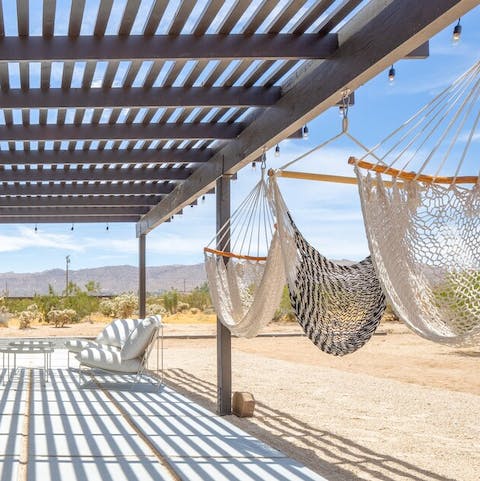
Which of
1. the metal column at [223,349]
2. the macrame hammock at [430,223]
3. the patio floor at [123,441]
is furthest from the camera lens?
the metal column at [223,349]

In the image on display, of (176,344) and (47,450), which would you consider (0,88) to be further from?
(176,344)

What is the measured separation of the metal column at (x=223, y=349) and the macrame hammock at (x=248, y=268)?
11 centimetres

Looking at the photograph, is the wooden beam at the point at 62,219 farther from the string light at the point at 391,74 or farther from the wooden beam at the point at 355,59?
the string light at the point at 391,74

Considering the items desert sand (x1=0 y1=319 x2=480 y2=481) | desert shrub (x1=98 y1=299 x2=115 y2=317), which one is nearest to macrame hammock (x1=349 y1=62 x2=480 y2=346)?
desert sand (x1=0 y1=319 x2=480 y2=481)

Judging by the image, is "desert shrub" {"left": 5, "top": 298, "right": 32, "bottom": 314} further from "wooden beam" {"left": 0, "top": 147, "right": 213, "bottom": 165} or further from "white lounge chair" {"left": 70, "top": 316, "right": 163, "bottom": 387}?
"wooden beam" {"left": 0, "top": 147, "right": 213, "bottom": 165}

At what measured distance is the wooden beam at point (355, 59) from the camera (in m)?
3.03

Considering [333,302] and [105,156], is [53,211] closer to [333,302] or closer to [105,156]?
[105,156]

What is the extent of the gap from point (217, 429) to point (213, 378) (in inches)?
147

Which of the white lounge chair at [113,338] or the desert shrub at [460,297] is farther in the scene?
the white lounge chair at [113,338]

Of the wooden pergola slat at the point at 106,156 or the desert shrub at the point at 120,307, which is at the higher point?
the wooden pergola slat at the point at 106,156

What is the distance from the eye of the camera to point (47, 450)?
438cm

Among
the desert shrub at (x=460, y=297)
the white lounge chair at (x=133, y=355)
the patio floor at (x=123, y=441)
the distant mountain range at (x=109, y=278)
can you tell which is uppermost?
the distant mountain range at (x=109, y=278)

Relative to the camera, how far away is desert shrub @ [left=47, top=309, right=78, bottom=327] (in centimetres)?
2050

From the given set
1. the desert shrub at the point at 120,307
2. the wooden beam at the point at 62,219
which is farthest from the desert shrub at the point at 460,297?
the desert shrub at the point at 120,307
